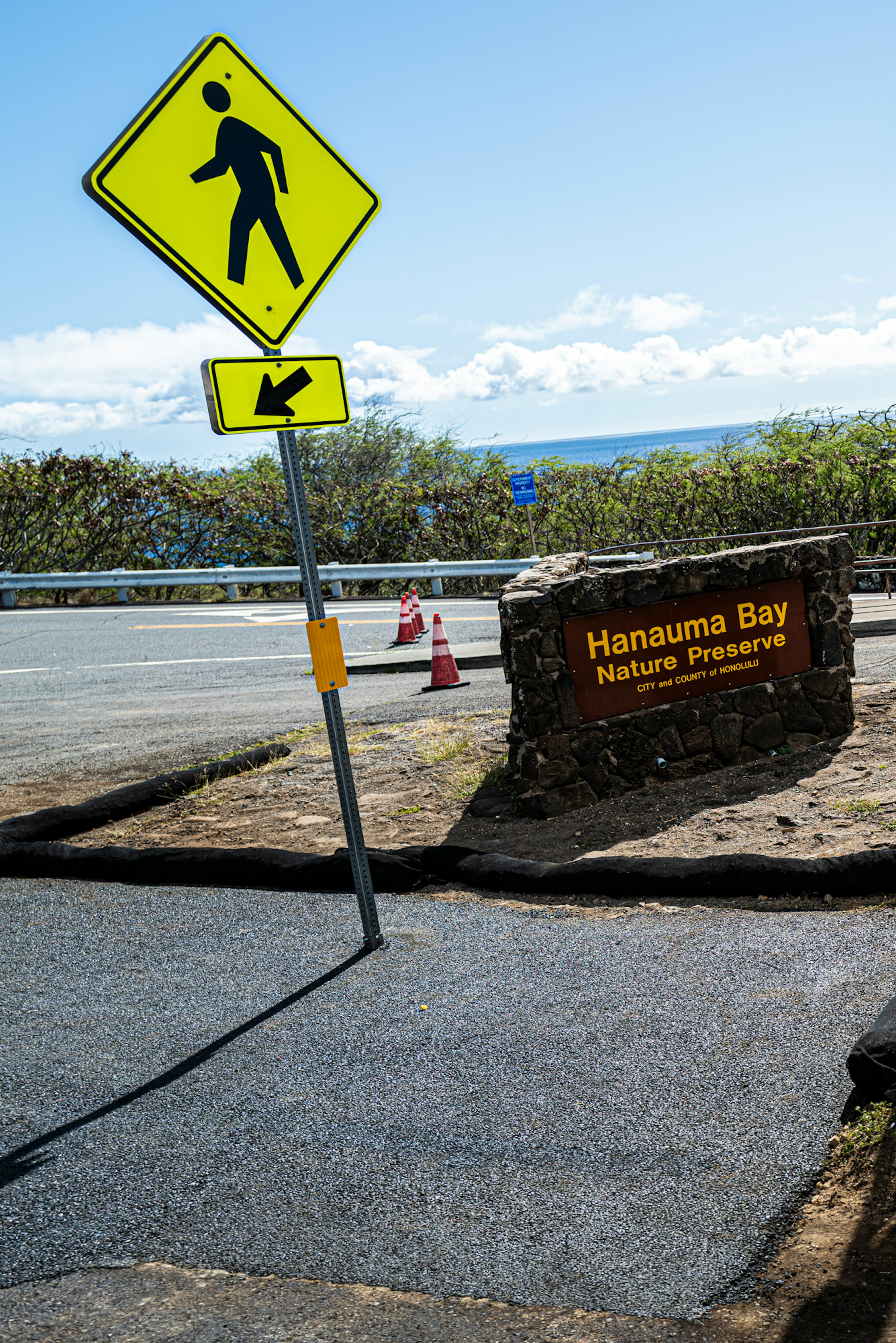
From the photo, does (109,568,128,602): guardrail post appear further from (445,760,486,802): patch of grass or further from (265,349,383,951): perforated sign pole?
(265,349,383,951): perforated sign pole

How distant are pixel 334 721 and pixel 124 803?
10.9 ft

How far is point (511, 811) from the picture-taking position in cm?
655

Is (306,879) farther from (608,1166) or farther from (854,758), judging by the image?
(854,758)

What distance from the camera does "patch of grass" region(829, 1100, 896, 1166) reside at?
109 inches

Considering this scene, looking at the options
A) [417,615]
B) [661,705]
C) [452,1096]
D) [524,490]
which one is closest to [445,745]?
[661,705]

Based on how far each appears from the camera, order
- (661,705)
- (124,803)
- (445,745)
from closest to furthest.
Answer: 1. (661,705)
2. (124,803)
3. (445,745)

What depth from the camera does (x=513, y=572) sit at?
20.8m

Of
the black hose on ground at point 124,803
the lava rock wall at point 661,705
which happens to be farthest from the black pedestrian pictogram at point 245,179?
the black hose on ground at point 124,803

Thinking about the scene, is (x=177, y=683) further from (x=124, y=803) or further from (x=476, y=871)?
(x=476, y=871)

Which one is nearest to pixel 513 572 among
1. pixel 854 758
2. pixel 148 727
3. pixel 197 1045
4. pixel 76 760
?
pixel 148 727

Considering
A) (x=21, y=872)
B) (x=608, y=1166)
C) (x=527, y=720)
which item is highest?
(x=527, y=720)

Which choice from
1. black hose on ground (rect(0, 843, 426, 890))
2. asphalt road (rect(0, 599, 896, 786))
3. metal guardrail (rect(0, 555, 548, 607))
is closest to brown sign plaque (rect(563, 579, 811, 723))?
black hose on ground (rect(0, 843, 426, 890))

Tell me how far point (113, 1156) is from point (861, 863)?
3193mm

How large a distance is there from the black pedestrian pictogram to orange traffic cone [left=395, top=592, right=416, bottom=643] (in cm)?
1114
